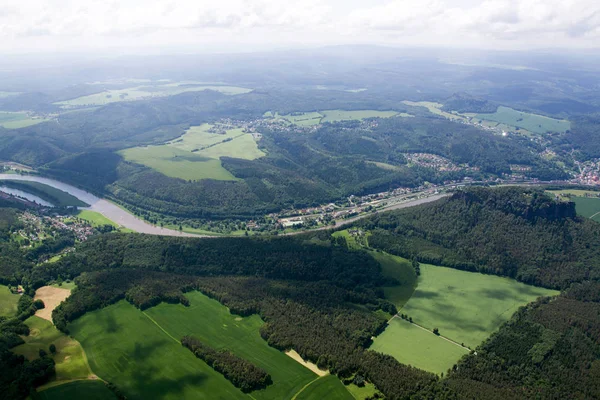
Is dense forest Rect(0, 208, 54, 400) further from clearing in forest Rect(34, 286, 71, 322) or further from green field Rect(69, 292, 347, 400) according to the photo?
green field Rect(69, 292, 347, 400)

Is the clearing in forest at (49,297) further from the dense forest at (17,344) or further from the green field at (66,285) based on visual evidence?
the dense forest at (17,344)

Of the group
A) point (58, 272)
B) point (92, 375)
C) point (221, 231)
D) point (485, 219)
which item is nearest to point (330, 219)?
point (221, 231)

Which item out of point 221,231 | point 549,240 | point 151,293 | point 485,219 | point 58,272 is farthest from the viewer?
point 221,231

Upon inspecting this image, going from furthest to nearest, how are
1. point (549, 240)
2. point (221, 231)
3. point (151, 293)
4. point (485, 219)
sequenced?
point (221, 231) → point (485, 219) → point (549, 240) → point (151, 293)

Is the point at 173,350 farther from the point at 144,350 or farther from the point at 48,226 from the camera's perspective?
the point at 48,226

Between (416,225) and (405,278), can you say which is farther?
(416,225)

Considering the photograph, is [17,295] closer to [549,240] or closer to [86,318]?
[86,318]

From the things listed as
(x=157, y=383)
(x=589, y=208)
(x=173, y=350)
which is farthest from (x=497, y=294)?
(x=589, y=208)
